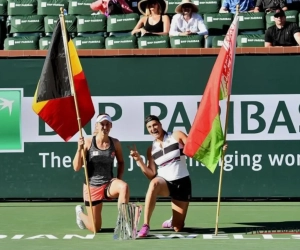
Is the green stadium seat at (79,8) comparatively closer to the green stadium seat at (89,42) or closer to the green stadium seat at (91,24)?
the green stadium seat at (91,24)

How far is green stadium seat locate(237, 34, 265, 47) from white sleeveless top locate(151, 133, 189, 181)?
4.28 meters

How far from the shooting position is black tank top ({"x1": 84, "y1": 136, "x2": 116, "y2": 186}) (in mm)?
11023

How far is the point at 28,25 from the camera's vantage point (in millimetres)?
16156

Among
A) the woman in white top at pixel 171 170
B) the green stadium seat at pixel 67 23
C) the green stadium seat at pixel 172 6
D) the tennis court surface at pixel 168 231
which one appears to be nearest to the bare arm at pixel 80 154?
the woman in white top at pixel 171 170

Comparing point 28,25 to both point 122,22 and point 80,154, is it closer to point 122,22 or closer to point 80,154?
point 122,22

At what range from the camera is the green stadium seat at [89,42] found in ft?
49.1

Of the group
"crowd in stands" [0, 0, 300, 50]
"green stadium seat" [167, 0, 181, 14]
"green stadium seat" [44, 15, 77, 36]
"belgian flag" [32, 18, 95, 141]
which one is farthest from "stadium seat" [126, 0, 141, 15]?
"belgian flag" [32, 18, 95, 141]

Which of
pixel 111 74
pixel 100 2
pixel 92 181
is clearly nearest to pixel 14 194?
pixel 111 74

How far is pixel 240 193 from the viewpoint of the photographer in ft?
45.6

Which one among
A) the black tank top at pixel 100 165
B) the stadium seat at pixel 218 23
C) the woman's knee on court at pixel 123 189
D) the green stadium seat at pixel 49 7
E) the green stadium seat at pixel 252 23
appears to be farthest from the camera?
the green stadium seat at pixel 49 7

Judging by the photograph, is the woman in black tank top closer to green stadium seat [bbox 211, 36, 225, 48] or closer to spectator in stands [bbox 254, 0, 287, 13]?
green stadium seat [bbox 211, 36, 225, 48]

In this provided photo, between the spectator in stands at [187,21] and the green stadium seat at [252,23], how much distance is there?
2.67 feet

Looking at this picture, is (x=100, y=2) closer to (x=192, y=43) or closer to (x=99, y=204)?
(x=192, y=43)

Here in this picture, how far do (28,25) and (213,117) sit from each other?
252 inches
